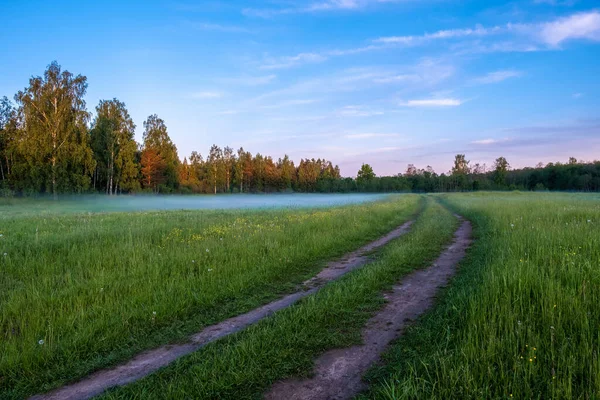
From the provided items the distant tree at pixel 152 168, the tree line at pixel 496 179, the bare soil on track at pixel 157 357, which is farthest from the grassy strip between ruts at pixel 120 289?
the tree line at pixel 496 179

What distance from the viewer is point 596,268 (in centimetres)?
604

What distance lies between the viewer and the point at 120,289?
6.75 m

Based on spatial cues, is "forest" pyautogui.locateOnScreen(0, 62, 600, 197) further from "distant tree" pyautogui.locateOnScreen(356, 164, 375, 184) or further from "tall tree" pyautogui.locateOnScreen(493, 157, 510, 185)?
"distant tree" pyautogui.locateOnScreen(356, 164, 375, 184)

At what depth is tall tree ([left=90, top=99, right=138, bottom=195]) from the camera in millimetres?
59631

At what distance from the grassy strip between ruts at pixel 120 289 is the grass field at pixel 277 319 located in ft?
0.10

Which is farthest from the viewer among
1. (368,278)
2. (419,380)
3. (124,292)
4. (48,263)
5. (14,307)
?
(48,263)

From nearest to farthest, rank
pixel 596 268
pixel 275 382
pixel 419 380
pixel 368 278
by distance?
pixel 419 380
pixel 275 382
pixel 596 268
pixel 368 278

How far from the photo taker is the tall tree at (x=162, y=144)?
7725cm

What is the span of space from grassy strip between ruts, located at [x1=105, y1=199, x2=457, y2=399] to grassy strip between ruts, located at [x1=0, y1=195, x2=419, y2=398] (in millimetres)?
1131

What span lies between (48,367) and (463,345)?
18.8 ft

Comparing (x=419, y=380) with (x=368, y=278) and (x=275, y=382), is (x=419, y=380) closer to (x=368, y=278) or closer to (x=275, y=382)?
(x=275, y=382)

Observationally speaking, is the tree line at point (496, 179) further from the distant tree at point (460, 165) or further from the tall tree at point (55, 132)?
the tall tree at point (55, 132)

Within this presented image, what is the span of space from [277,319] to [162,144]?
83188 mm

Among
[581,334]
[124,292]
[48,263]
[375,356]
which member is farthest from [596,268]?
[48,263]
